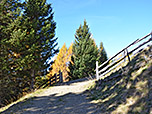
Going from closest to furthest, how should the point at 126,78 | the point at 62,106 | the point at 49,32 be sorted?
the point at 126,78, the point at 62,106, the point at 49,32

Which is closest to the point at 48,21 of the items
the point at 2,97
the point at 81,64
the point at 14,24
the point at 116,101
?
the point at 14,24

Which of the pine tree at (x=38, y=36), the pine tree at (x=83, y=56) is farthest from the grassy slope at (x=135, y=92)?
the pine tree at (x=83, y=56)

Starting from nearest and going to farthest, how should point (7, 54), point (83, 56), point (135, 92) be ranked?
1. point (135, 92)
2. point (7, 54)
3. point (83, 56)

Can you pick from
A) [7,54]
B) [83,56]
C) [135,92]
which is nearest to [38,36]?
[7,54]

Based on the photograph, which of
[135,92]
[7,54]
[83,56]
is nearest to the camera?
[135,92]

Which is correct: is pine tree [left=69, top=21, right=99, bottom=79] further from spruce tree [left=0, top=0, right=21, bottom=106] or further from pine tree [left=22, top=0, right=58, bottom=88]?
spruce tree [left=0, top=0, right=21, bottom=106]

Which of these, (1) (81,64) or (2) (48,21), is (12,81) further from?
(1) (81,64)

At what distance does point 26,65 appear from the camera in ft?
52.5

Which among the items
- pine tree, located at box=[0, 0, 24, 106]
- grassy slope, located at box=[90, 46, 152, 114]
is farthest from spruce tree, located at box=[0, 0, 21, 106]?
grassy slope, located at box=[90, 46, 152, 114]

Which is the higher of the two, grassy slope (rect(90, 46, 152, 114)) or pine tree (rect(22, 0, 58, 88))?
pine tree (rect(22, 0, 58, 88))

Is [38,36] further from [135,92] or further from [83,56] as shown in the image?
[135,92]

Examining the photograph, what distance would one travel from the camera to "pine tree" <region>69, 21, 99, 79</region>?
Answer: 2391 cm

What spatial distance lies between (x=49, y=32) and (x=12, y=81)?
7.52 m

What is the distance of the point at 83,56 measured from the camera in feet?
79.3
